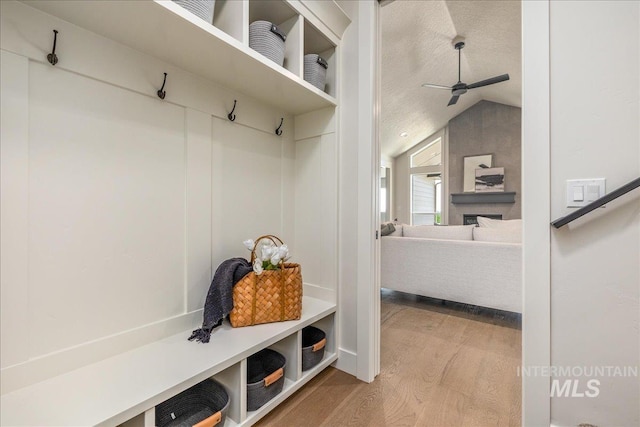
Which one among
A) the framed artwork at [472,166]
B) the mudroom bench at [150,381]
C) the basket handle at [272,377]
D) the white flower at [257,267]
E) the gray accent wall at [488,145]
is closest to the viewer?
the mudroom bench at [150,381]

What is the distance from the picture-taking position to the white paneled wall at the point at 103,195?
3.17 ft

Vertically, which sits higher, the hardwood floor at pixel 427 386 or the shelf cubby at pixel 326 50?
the shelf cubby at pixel 326 50

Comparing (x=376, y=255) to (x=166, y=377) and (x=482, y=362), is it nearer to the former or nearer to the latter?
(x=482, y=362)

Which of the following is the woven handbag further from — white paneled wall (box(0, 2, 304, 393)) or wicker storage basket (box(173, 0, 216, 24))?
wicker storage basket (box(173, 0, 216, 24))

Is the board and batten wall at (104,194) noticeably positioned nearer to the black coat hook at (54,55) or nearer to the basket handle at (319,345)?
the black coat hook at (54,55)

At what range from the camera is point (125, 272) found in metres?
1.23

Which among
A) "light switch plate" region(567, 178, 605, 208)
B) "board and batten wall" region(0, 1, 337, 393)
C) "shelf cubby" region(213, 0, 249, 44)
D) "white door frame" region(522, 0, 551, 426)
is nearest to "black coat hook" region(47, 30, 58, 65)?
"board and batten wall" region(0, 1, 337, 393)

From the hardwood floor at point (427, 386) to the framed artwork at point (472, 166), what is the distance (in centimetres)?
454

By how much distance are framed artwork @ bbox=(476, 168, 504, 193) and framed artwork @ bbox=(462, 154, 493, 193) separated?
0.08 metres

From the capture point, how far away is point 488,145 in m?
6.32

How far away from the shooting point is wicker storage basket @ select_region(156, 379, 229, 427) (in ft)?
3.96

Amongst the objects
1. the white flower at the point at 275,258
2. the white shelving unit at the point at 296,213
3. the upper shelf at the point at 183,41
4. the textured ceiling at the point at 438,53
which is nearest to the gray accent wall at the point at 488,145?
the textured ceiling at the point at 438,53

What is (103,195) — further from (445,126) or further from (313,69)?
(445,126)

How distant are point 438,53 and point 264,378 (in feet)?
14.7
